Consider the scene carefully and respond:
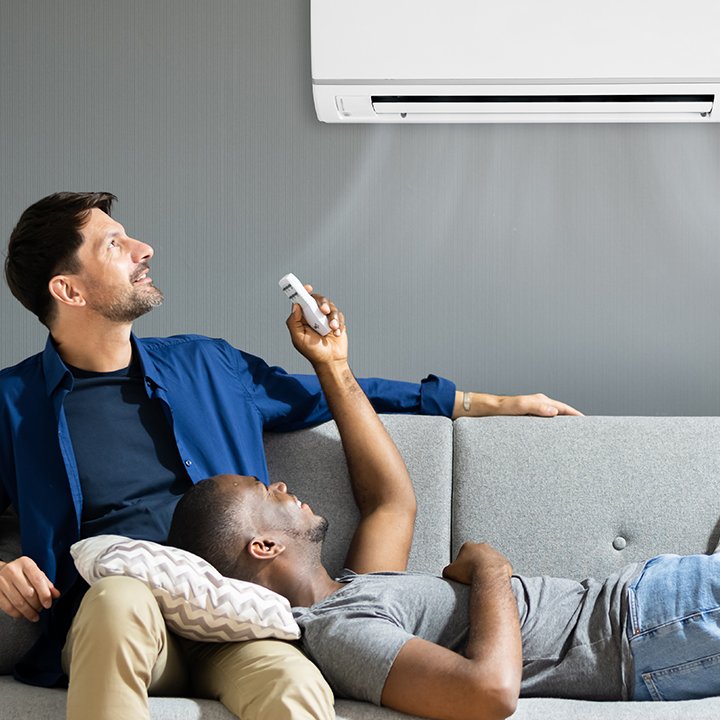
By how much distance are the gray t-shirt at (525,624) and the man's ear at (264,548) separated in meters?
0.10

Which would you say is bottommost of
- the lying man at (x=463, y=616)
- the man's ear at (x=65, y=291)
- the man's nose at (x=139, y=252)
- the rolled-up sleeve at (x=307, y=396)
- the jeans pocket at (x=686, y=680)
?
the jeans pocket at (x=686, y=680)

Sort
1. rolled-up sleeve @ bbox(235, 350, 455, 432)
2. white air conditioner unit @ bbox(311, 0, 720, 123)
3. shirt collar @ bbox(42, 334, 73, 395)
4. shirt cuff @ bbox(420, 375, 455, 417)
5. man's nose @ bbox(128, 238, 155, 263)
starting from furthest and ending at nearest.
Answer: white air conditioner unit @ bbox(311, 0, 720, 123)
shirt cuff @ bbox(420, 375, 455, 417)
rolled-up sleeve @ bbox(235, 350, 455, 432)
man's nose @ bbox(128, 238, 155, 263)
shirt collar @ bbox(42, 334, 73, 395)

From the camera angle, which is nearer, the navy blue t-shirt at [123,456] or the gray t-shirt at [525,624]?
the gray t-shirt at [525,624]

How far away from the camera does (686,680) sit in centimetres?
179

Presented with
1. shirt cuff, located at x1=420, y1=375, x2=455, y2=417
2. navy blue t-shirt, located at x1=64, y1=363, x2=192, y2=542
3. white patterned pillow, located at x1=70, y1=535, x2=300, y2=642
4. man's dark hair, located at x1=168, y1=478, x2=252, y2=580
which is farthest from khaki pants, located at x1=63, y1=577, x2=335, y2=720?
shirt cuff, located at x1=420, y1=375, x2=455, y2=417

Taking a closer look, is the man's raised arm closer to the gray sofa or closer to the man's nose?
the gray sofa

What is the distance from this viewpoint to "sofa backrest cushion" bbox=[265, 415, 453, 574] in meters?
2.33

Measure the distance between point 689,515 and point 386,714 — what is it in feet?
3.04

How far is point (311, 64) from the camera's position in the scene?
9.32 ft

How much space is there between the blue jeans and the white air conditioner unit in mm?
1307

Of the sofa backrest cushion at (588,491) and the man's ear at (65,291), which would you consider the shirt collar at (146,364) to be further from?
the sofa backrest cushion at (588,491)

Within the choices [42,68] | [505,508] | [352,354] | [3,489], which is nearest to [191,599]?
[3,489]

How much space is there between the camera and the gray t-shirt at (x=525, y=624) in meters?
1.73

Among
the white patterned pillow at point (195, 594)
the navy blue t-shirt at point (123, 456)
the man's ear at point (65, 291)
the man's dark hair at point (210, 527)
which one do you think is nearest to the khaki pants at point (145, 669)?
Answer: the white patterned pillow at point (195, 594)
